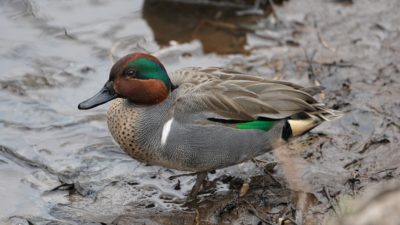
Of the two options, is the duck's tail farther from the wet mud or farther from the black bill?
the black bill

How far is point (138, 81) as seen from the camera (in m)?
4.32

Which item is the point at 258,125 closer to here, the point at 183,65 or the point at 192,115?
the point at 192,115

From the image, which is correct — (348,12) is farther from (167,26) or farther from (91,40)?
(91,40)

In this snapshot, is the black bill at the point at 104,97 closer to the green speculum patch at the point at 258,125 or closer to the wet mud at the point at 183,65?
the wet mud at the point at 183,65

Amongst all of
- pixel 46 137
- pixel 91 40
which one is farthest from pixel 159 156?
pixel 91 40

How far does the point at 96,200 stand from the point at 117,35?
2.71 m

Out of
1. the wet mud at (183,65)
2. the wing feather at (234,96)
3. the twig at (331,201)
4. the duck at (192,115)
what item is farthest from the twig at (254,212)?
the wing feather at (234,96)

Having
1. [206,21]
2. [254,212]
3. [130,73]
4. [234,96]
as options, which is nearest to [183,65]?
[206,21]

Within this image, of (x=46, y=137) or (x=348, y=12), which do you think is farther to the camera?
(x=348, y=12)

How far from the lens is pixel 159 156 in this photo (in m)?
4.28

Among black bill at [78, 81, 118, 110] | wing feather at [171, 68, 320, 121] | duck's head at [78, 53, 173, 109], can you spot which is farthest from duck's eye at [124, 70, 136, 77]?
wing feather at [171, 68, 320, 121]

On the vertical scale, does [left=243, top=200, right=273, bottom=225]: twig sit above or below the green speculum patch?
below

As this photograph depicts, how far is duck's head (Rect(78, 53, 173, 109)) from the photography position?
4305 millimetres

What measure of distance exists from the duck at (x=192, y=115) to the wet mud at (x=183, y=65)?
0.36 m
